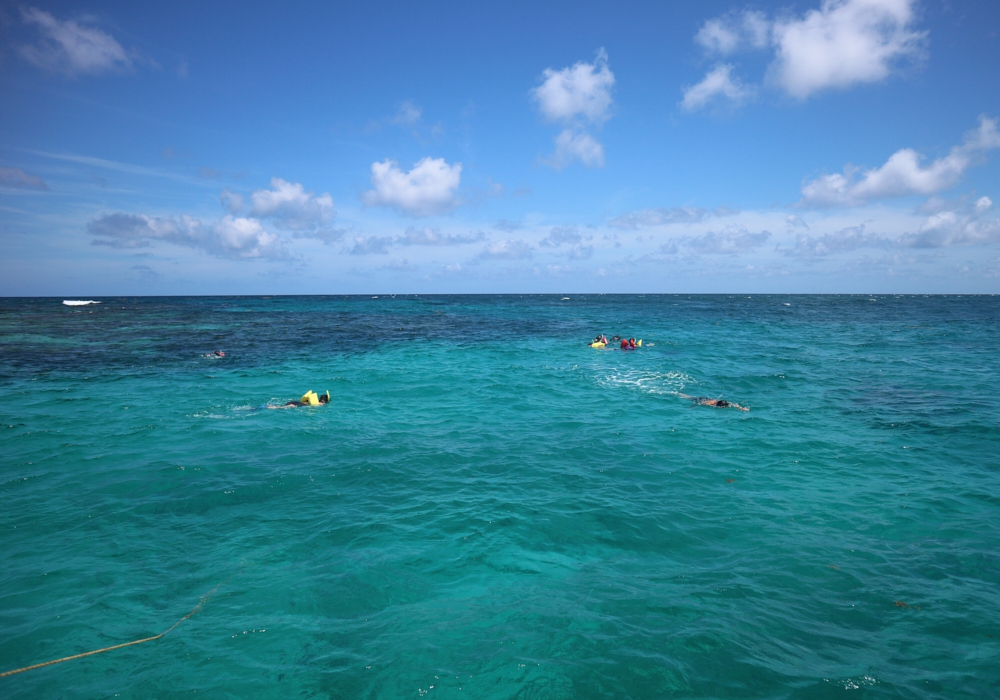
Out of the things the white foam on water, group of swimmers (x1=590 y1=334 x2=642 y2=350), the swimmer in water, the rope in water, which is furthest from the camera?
group of swimmers (x1=590 y1=334 x2=642 y2=350)

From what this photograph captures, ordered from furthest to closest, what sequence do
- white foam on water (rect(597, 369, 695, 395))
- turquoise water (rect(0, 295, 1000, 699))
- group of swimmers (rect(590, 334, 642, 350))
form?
group of swimmers (rect(590, 334, 642, 350)) < white foam on water (rect(597, 369, 695, 395)) < turquoise water (rect(0, 295, 1000, 699))

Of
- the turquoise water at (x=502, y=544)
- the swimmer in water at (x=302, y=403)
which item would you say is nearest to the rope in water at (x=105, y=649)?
the turquoise water at (x=502, y=544)

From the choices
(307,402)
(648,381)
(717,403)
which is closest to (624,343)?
(648,381)

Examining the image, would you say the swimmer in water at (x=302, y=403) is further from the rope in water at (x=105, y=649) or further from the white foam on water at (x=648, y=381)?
the white foam on water at (x=648, y=381)

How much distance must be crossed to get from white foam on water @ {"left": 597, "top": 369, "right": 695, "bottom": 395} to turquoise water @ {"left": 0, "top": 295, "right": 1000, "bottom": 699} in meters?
1.19

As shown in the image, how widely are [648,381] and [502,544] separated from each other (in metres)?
18.9

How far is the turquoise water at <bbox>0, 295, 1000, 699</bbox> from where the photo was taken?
23.2 ft

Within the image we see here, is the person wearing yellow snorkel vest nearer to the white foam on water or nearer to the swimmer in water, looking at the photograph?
the swimmer in water

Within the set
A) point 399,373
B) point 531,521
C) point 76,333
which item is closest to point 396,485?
point 531,521

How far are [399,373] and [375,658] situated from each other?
77.1 ft

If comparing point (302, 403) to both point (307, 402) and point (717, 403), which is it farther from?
point (717, 403)

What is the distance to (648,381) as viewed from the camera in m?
27.2

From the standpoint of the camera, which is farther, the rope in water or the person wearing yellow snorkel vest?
the person wearing yellow snorkel vest

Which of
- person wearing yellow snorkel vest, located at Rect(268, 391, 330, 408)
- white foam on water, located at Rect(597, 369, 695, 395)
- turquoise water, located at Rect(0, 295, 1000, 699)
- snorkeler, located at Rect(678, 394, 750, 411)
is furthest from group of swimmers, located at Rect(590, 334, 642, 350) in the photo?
person wearing yellow snorkel vest, located at Rect(268, 391, 330, 408)
